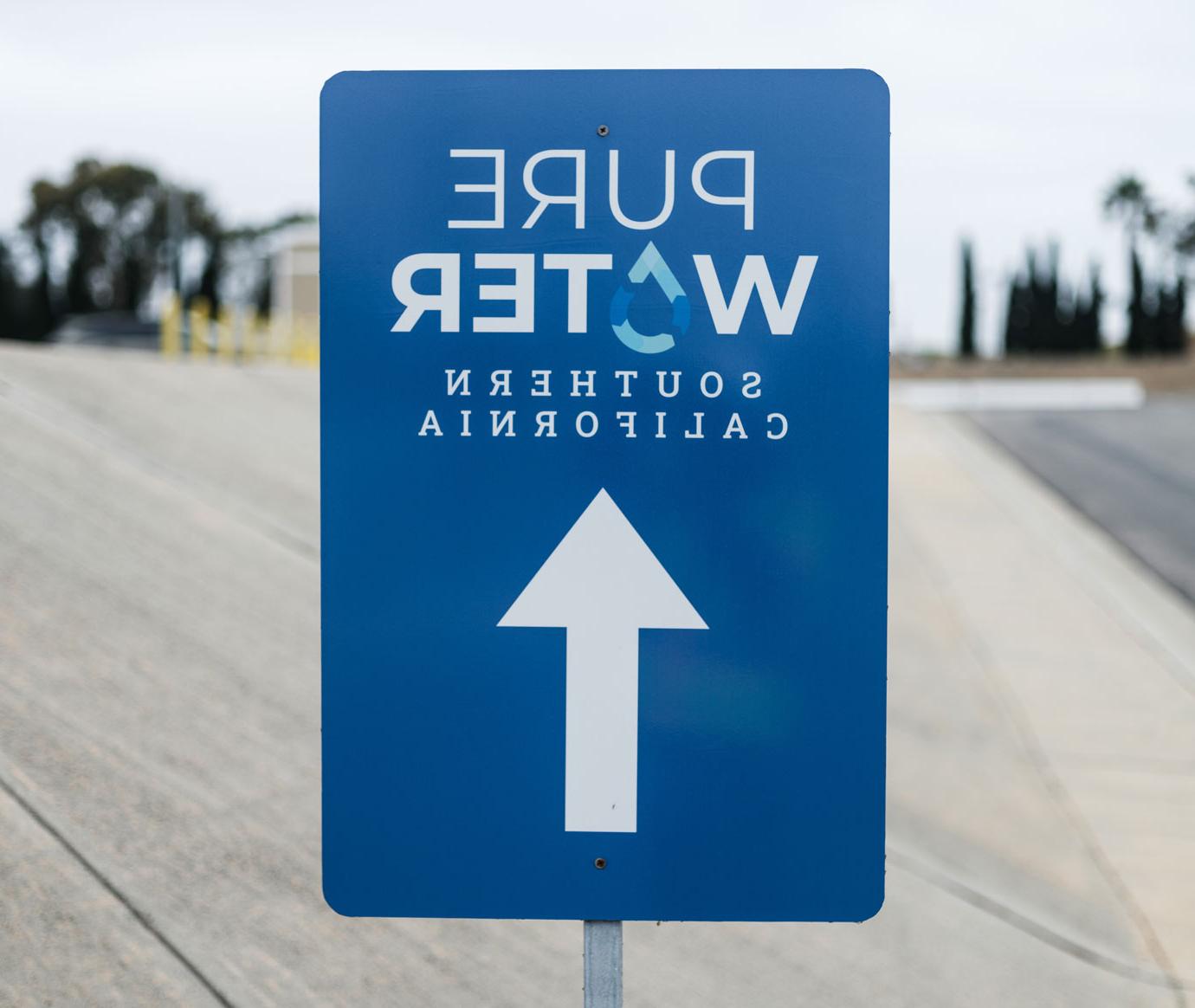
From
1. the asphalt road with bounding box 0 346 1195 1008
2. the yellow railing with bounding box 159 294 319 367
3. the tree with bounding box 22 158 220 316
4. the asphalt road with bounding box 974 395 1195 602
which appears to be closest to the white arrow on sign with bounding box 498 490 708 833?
the asphalt road with bounding box 0 346 1195 1008

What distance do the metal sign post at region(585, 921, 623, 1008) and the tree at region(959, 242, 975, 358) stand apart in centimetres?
6783

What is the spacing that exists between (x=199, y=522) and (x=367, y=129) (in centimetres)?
507

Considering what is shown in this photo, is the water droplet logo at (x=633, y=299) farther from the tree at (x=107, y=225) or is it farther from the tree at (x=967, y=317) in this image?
the tree at (x=967, y=317)

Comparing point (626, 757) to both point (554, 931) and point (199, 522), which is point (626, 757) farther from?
point (199, 522)

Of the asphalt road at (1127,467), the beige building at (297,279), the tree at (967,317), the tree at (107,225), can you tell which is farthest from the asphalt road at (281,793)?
the tree at (967,317)

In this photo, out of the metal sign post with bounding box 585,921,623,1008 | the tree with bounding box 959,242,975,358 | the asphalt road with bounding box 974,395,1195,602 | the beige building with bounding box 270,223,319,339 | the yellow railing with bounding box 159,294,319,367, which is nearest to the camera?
the metal sign post with bounding box 585,921,623,1008

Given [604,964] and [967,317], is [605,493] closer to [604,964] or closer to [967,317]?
→ [604,964]

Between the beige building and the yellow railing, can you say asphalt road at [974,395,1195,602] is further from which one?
the beige building

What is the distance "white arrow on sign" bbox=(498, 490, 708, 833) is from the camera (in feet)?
6.07

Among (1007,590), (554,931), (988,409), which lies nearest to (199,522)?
(554,931)

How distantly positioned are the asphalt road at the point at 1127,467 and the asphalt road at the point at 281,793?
508 centimetres

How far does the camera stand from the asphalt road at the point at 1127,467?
14406 millimetres

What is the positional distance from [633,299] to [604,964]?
932mm

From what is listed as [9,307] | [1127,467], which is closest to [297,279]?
[9,307]
